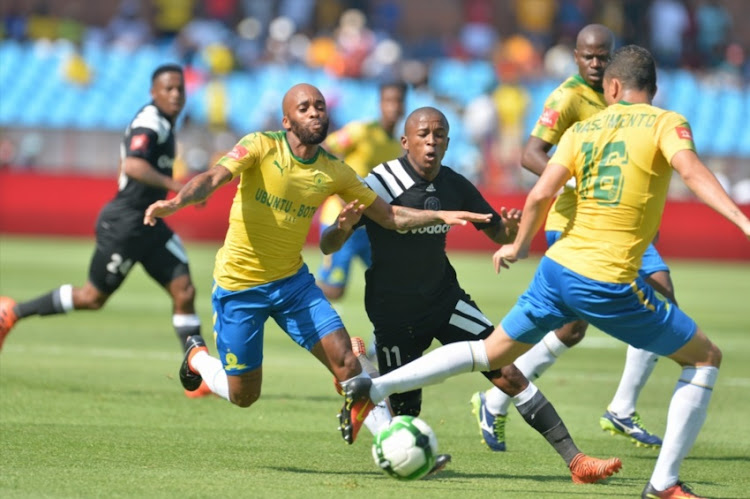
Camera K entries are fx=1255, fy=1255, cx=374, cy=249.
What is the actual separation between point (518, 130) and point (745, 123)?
6270 millimetres

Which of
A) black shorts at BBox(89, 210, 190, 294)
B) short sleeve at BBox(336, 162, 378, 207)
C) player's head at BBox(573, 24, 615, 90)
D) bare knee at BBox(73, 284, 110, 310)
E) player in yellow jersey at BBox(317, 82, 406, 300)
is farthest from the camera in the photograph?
player in yellow jersey at BBox(317, 82, 406, 300)

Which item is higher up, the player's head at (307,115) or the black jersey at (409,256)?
the player's head at (307,115)

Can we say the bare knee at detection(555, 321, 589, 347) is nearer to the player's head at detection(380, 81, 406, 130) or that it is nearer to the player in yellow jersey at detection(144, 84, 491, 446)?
the player in yellow jersey at detection(144, 84, 491, 446)

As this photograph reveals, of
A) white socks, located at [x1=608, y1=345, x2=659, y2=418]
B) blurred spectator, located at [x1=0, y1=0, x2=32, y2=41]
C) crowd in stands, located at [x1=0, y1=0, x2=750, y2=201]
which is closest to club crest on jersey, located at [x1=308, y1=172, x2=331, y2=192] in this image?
white socks, located at [x1=608, y1=345, x2=659, y2=418]

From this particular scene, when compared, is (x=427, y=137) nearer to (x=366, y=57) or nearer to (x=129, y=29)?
(x=366, y=57)

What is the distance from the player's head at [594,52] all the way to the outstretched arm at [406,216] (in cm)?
191

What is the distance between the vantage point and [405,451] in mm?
6930

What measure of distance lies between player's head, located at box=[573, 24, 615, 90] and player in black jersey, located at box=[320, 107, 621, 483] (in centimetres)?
165

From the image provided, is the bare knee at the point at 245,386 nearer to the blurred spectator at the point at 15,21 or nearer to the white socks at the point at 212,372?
the white socks at the point at 212,372

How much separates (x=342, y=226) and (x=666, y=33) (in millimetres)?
26634

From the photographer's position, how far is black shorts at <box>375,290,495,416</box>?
807cm

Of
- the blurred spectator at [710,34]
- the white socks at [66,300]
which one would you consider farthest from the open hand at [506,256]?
the blurred spectator at [710,34]

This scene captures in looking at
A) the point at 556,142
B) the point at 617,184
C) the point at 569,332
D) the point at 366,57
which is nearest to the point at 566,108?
the point at 556,142

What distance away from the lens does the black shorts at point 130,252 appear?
11.0 m
